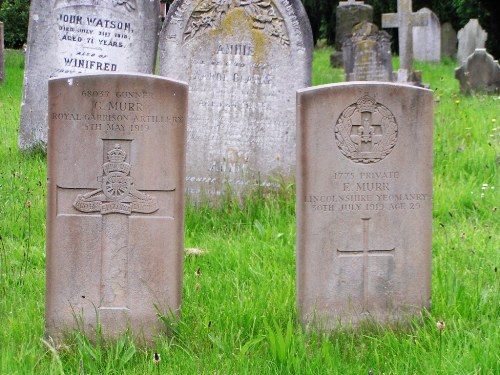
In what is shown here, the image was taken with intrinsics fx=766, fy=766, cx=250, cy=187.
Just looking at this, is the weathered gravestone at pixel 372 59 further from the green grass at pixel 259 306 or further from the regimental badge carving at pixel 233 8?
the regimental badge carving at pixel 233 8

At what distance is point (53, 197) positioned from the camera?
150 inches

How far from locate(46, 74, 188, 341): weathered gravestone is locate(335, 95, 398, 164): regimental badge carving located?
0.83m

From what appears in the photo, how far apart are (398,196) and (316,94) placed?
701 mm

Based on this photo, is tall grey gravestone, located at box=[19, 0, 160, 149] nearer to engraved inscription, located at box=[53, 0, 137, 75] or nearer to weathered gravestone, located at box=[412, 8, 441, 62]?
engraved inscription, located at box=[53, 0, 137, 75]

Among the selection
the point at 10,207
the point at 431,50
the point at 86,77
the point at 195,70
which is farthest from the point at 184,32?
the point at 431,50

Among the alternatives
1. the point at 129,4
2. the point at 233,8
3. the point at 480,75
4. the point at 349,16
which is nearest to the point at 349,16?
the point at 349,16

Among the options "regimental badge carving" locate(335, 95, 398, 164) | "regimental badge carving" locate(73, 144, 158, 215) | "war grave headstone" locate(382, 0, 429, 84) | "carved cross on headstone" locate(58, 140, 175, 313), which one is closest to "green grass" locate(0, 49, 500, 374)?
"carved cross on headstone" locate(58, 140, 175, 313)

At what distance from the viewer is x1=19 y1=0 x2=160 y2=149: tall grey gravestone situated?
26.7 ft

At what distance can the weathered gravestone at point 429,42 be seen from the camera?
2031 cm

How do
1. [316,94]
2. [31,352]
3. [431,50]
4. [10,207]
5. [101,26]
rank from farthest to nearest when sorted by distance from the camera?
[431,50] < [101,26] < [10,207] < [316,94] < [31,352]

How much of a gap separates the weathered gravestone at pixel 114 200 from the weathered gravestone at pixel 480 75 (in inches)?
343

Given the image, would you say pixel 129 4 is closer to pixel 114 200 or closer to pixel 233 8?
pixel 233 8

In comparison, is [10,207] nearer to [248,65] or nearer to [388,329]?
[248,65]

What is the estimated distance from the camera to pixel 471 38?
18.3 m
